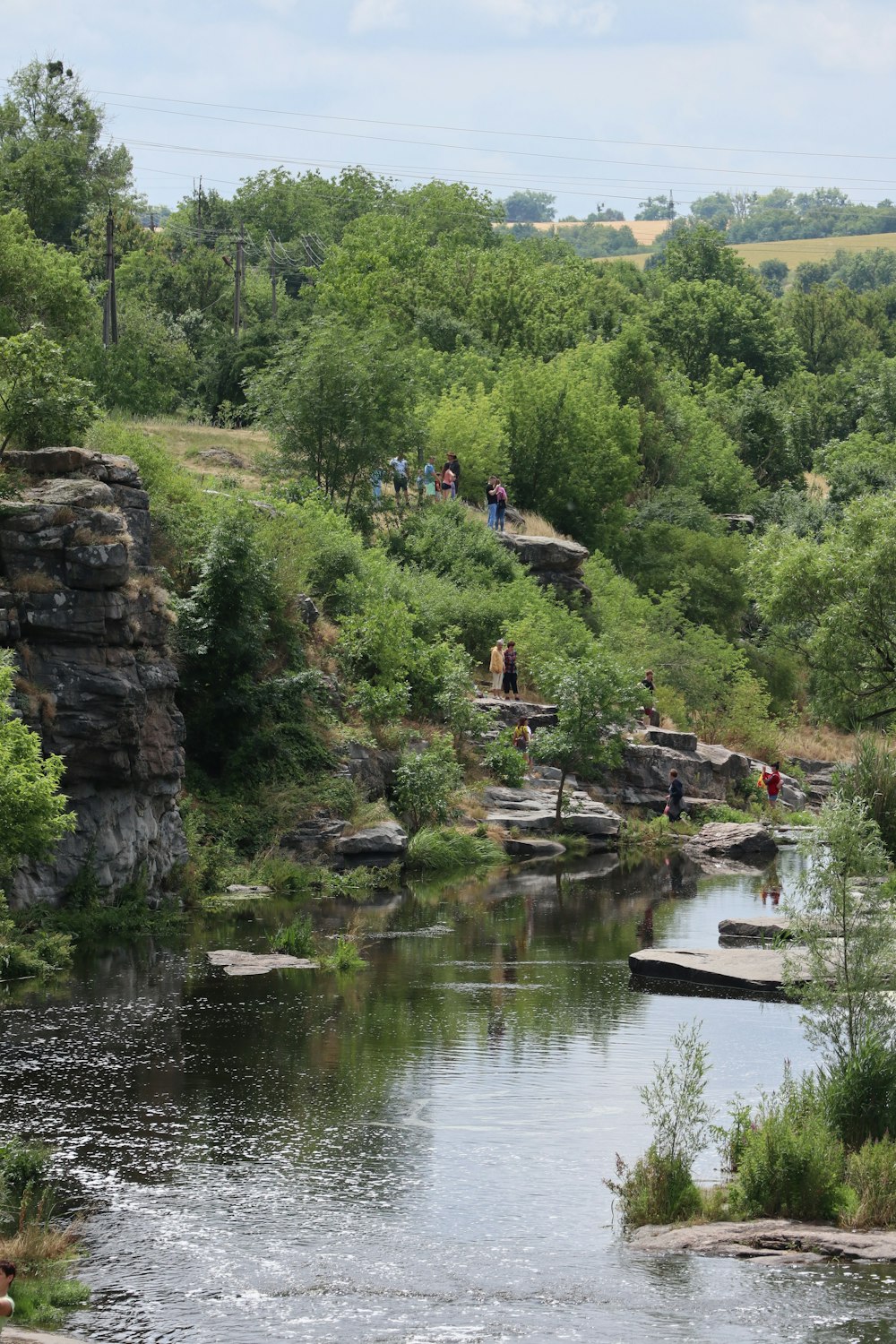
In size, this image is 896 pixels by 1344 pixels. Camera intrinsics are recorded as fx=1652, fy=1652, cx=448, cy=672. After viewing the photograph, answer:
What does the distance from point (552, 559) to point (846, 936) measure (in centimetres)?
4101

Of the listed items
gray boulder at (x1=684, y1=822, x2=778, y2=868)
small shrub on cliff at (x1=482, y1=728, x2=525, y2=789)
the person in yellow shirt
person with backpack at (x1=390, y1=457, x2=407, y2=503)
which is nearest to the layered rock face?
small shrub on cliff at (x1=482, y1=728, x2=525, y2=789)

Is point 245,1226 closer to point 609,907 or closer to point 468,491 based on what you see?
point 609,907

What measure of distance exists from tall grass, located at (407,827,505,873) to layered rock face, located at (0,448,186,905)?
809 cm

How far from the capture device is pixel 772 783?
4903 centimetres

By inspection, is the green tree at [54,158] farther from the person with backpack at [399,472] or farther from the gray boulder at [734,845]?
the gray boulder at [734,845]

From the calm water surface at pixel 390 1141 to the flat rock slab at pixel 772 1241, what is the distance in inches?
9.6

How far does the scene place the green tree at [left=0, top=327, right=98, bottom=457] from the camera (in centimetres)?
3331

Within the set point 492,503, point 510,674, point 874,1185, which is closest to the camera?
point 874,1185

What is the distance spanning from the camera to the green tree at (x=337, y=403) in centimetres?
5219

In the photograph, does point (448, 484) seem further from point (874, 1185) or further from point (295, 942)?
point (874, 1185)

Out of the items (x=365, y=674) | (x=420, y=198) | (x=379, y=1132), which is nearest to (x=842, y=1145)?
(x=379, y=1132)

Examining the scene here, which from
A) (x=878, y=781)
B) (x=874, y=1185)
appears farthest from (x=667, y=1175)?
(x=878, y=781)

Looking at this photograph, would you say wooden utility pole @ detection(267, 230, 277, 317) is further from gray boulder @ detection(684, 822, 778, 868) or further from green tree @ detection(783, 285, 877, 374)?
gray boulder @ detection(684, 822, 778, 868)

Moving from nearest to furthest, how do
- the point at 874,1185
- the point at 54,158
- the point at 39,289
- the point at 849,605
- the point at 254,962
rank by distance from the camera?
the point at 874,1185, the point at 254,962, the point at 849,605, the point at 39,289, the point at 54,158
